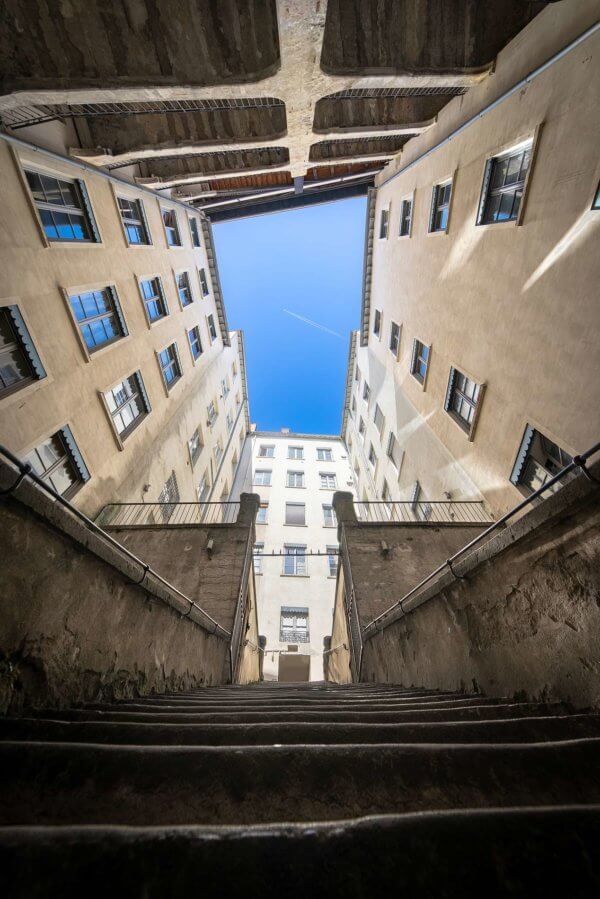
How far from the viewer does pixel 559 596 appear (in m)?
2.78

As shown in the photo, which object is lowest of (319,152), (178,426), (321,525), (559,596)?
(559,596)

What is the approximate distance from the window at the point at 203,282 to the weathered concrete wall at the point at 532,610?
19.7 meters

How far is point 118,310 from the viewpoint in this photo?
36.2 feet

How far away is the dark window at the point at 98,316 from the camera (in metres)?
9.45

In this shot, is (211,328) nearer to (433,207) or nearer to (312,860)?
(433,207)

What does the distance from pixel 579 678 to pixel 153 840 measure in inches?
117

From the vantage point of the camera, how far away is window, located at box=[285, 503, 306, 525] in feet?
82.3

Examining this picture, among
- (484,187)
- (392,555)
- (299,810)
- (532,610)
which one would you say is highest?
(484,187)

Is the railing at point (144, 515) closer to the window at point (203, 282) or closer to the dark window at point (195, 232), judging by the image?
the window at point (203, 282)

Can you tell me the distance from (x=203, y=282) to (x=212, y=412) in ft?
24.4

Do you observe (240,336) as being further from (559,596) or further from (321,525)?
(559,596)

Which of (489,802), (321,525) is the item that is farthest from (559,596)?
(321,525)

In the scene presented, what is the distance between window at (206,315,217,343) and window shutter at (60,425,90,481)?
513 inches

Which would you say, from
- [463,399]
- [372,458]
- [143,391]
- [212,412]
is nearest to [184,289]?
[212,412]
